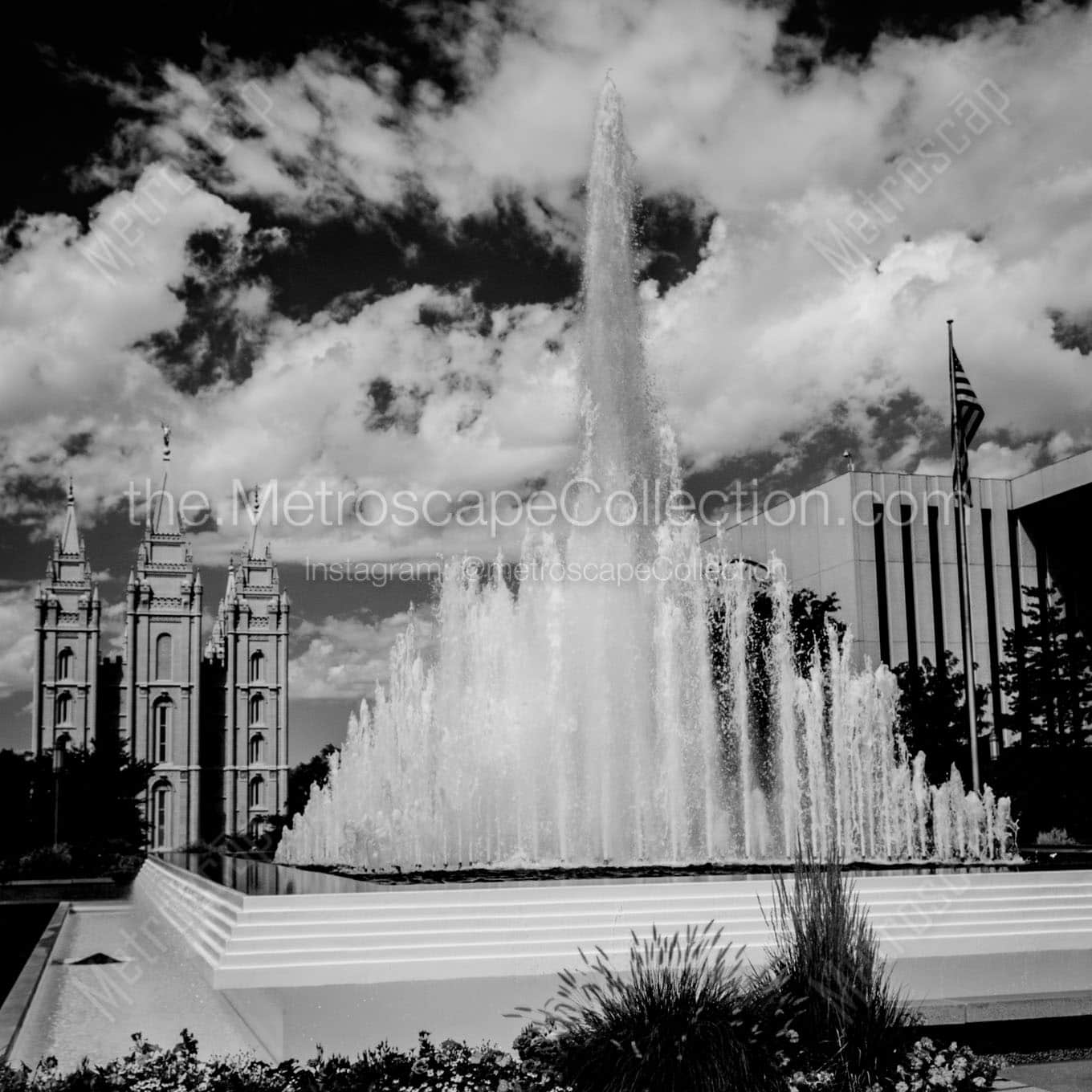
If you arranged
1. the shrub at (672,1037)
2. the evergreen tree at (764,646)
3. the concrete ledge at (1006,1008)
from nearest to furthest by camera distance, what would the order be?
the shrub at (672,1037)
the concrete ledge at (1006,1008)
the evergreen tree at (764,646)

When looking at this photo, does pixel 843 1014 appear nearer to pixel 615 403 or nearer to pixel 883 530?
pixel 615 403

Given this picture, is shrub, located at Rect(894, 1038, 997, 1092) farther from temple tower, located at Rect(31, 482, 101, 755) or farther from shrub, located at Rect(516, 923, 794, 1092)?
temple tower, located at Rect(31, 482, 101, 755)

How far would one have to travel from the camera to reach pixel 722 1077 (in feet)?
17.9

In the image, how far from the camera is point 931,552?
47.6m

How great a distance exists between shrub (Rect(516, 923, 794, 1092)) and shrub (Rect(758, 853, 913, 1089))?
0.26 meters

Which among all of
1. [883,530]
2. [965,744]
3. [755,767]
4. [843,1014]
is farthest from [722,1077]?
[883,530]

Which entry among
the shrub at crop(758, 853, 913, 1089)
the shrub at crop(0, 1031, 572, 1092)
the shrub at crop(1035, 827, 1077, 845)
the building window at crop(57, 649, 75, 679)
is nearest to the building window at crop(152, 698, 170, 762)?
the building window at crop(57, 649, 75, 679)

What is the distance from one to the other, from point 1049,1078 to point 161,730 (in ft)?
297

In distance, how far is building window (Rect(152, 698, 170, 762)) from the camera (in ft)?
299

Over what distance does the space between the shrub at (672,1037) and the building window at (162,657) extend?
300 ft

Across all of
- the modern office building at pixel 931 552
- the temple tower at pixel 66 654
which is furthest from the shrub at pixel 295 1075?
the temple tower at pixel 66 654

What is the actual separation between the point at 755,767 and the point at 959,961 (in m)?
20.9

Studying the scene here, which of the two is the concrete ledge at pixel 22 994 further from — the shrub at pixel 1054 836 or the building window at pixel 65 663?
the building window at pixel 65 663

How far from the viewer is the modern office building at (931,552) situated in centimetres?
4644
